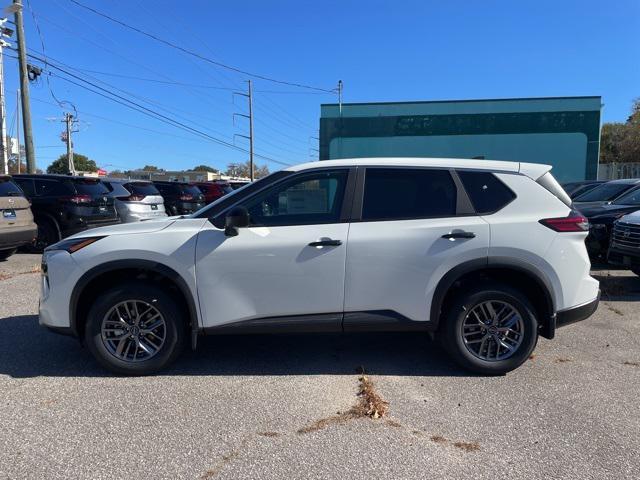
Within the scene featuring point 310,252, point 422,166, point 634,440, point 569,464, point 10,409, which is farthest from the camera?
point 422,166

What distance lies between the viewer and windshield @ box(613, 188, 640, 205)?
9.41m

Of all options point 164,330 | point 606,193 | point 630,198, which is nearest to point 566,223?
point 164,330

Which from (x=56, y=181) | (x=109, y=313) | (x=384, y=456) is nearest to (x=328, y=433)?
(x=384, y=456)

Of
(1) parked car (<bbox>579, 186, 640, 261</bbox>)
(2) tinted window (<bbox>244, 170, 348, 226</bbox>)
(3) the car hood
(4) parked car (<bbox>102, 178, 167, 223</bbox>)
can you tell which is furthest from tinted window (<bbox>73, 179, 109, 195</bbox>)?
(1) parked car (<bbox>579, 186, 640, 261</bbox>)

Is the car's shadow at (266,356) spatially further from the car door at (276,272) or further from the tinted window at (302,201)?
the tinted window at (302,201)

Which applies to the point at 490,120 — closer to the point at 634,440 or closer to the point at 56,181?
the point at 56,181

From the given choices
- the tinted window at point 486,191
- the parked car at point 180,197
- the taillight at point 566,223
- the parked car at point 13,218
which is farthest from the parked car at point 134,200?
the taillight at point 566,223

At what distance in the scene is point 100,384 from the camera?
13.7 feet

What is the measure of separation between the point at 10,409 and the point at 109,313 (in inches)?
37.4

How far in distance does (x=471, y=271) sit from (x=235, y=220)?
6.44 feet

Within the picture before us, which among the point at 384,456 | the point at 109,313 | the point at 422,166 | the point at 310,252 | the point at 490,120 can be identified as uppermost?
the point at 490,120

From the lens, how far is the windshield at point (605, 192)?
11047 millimetres

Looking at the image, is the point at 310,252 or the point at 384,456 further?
the point at 310,252

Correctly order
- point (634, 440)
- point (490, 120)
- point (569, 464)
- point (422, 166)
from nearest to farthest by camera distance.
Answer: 1. point (569, 464)
2. point (634, 440)
3. point (422, 166)
4. point (490, 120)
